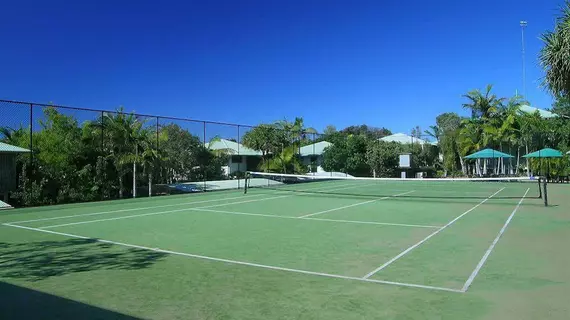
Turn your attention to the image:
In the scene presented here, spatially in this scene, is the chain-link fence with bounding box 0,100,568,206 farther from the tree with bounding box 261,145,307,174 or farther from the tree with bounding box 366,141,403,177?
the tree with bounding box 366,141,403,177

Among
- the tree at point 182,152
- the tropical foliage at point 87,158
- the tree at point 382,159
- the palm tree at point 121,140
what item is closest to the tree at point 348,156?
the tree at point 382,159

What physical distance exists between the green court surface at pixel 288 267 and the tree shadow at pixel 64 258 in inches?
1.2

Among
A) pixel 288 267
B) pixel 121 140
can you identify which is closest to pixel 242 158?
pixel 121 140

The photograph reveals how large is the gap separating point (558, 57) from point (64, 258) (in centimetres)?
1312

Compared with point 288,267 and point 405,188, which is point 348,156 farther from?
point 288,267

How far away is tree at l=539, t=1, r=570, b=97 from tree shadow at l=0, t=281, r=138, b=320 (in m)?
12.8

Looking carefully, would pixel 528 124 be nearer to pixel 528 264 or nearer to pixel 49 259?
pixel 528 264

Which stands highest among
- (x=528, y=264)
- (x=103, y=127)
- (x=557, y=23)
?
(x=557, y=23)

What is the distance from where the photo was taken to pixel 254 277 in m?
6.23

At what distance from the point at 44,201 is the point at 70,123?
3.87 m

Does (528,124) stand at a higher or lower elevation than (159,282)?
higher

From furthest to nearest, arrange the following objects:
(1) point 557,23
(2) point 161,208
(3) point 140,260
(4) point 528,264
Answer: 1. (2) point 161,208
2. (1) point 557,23
3. (3) point 140,260
4. (4) point 528,264

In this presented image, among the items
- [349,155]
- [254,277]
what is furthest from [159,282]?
[349,155]

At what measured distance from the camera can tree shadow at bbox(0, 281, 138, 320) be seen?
15.1ft
